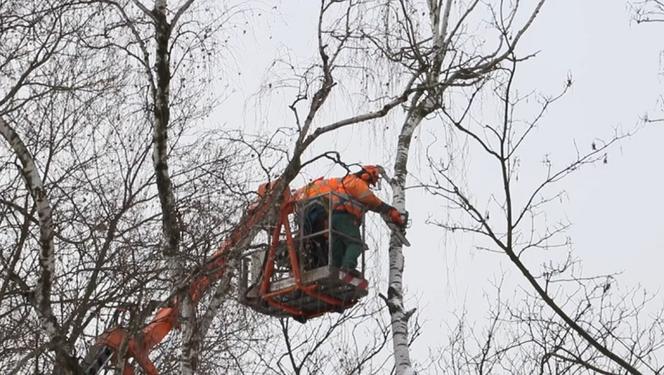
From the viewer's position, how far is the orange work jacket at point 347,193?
1068 cm

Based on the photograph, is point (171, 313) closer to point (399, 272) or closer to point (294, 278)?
point (294, 278)

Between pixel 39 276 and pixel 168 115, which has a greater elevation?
pixel 168 115

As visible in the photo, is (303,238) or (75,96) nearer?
(75,96)

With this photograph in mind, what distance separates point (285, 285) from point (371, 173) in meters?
1.32

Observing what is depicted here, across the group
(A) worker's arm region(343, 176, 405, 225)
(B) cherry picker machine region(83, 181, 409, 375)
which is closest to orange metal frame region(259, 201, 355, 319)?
(B) cherry picker machine region(83, 181, 409, 375)

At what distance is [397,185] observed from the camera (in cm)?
1058

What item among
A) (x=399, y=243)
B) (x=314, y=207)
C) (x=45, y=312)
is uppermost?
(x=314, y=207)

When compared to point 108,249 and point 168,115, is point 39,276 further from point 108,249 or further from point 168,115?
point 168,115

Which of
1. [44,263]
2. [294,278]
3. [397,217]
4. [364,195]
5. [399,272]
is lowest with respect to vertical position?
[44,263]

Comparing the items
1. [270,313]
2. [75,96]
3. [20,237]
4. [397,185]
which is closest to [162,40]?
→ [75,96]

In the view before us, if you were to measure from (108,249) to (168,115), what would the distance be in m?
1.19

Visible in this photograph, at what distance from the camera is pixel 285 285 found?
1099 cm

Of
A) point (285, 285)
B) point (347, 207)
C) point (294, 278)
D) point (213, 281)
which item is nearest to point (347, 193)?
point (347, 207)

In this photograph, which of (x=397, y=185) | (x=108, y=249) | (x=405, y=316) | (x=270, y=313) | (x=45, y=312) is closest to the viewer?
(x=45, y=312)
